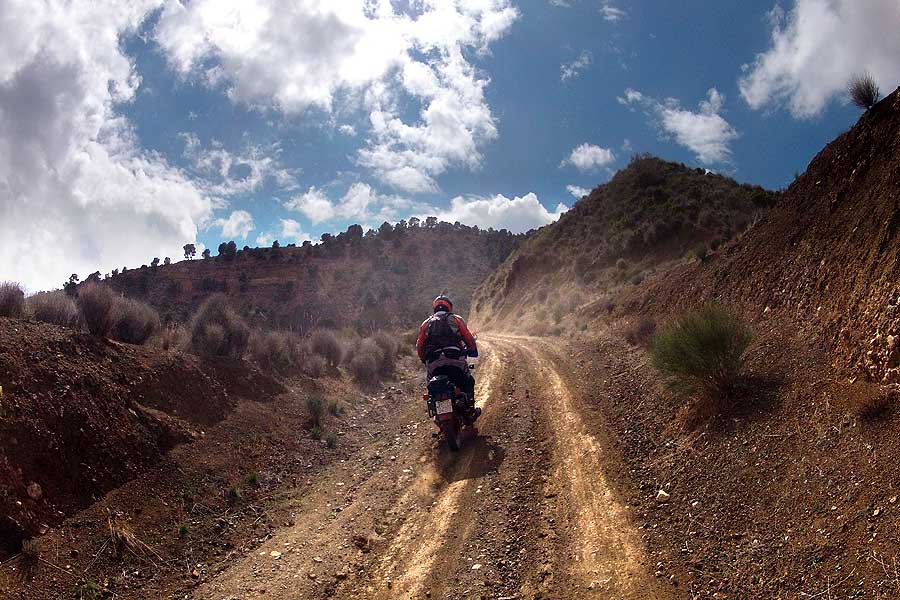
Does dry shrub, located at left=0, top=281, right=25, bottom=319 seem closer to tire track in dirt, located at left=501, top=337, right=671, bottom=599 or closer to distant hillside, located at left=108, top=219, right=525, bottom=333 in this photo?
tire track in dirt, located at left=501, top=337, right=671, bottom=599

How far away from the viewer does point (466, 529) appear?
6375 mm

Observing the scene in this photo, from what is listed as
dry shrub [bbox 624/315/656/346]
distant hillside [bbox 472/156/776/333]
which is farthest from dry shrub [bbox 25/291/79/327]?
distant hillside [bbox 472/156/776/333]

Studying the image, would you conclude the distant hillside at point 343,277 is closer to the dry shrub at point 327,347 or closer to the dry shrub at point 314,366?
the dry shrub at point 327,347

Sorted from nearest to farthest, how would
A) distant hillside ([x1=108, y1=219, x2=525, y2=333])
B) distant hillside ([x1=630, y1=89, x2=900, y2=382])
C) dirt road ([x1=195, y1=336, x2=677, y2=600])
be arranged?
dirt road ([x1=195, y1=336, x2=677, y2=600]) < distant hillside ([x1=630, y1=89, x2=900, y2=382]) < distant hillside ([x1=108, y1=219, x2=525, y2=333])

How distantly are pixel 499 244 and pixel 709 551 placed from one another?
272 feet

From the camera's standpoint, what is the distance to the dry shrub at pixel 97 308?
9570 mm

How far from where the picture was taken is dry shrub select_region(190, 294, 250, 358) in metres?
12.7

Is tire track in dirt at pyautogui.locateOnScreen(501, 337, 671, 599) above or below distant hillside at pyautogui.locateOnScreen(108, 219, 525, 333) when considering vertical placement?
below

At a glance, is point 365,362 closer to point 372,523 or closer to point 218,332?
point 218,332

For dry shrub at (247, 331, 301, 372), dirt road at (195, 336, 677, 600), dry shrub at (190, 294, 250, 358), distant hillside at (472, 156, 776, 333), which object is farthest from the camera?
distant hillside at (472, 156, 776, 333)

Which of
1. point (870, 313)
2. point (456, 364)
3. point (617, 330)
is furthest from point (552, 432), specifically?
point (617, 330)

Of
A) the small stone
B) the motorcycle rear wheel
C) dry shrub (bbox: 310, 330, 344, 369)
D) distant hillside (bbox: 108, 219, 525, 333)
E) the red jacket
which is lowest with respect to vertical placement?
the motorcycle rear wheel

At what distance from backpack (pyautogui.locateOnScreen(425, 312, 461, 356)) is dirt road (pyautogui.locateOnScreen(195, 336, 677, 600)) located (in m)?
1.74

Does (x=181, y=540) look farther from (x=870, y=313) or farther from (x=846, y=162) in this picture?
(x=846, y=162)
